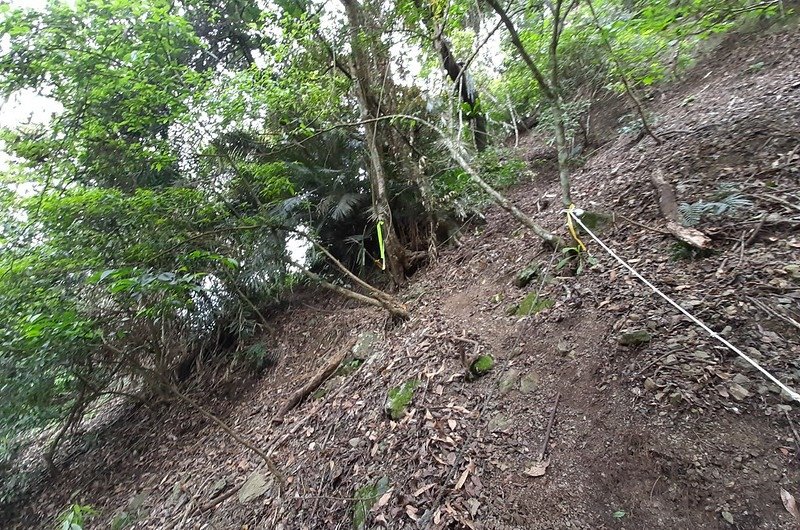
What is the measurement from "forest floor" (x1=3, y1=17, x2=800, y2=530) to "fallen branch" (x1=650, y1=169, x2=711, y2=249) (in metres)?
0.09

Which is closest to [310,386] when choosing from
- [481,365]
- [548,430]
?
[481,365]

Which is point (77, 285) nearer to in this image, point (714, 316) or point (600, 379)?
point (600, 379)

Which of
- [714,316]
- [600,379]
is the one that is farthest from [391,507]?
[714,316]

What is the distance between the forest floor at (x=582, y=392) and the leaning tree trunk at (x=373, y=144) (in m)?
0.61

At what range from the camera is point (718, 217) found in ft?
10.3

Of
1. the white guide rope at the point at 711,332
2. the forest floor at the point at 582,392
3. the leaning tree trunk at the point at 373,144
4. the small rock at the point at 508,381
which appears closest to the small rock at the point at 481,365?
the forest floor at the point at 582,392

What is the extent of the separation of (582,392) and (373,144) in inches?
179

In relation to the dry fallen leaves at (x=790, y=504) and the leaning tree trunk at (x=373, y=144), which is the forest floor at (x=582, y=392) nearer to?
the dry fallen leaves at (x=790, y=504)

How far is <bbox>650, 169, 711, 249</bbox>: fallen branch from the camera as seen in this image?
9.98ft

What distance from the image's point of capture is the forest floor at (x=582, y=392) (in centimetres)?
212

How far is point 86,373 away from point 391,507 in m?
5.21

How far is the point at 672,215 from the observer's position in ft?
11.2

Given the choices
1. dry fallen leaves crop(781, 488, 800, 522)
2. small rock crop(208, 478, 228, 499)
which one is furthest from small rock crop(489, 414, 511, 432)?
small rock crop(208, 478, 228, 499)

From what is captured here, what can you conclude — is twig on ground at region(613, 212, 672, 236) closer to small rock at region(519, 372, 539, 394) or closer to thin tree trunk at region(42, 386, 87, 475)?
small rock at region(519, 372, 539, 394)
